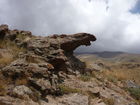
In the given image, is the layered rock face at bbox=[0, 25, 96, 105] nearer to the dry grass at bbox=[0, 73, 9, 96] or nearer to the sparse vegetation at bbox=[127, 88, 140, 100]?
the dry grass at bbox=[0, 73, 9, 96]

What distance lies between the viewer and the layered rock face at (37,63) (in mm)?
13234

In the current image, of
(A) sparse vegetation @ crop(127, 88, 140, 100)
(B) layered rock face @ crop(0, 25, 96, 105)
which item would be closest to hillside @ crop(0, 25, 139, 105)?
(B) layered rock face @ crop(0, 25, 96, 105)

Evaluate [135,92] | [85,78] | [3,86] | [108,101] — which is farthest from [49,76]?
[135,92]

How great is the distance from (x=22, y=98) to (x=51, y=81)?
295cm

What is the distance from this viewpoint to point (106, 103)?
15.6 metres

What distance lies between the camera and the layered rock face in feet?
43.4

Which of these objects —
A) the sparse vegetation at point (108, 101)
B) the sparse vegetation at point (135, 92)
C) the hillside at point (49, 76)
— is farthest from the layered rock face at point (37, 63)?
the sparse vegetation at point (135, 92)

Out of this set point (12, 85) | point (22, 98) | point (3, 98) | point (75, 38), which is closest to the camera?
point (3, 98)

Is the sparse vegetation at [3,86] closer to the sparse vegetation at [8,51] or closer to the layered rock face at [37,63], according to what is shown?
the layered rock face at [37,63]

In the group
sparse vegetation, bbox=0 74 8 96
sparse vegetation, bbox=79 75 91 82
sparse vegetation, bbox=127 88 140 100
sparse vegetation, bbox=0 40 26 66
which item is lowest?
sparse vegetation, bbox=127 88 140 100

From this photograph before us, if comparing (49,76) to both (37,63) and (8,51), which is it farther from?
(8,51)

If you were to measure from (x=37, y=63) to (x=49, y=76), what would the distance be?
4.58 feet

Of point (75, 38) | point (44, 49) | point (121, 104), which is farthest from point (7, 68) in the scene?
point (75, 38)

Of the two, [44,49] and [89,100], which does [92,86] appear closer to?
[89,100]
